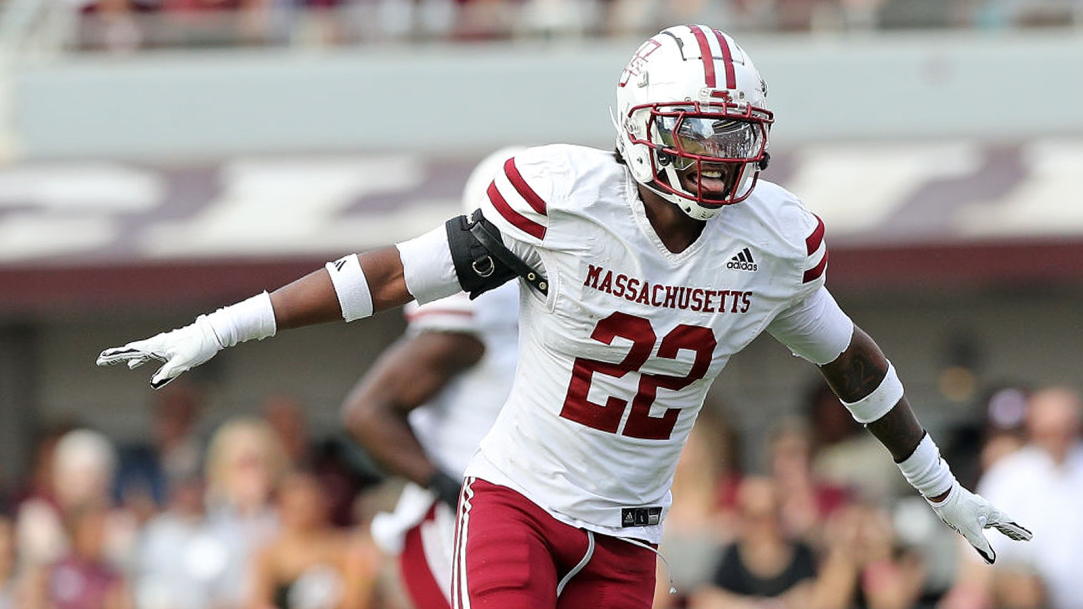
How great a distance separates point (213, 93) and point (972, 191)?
194 inches

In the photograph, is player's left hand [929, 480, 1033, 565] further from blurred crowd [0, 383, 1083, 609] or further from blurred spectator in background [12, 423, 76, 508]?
blurred spectator in background [12, 423, 76, 508]

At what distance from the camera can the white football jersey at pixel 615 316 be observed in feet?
13.5

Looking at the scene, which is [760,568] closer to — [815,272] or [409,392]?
[409,392]

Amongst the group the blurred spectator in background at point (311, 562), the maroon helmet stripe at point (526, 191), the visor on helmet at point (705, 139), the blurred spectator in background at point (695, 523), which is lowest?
the blurred spectator in background at point (311, 562)

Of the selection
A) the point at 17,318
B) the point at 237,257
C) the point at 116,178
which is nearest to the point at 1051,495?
the point at 237,257

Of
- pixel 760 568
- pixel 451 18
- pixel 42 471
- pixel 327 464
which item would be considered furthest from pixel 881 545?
pixel 451 18

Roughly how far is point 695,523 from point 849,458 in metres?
1.62

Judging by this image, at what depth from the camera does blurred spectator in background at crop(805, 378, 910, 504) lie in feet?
29.0

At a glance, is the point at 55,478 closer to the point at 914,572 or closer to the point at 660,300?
the point at 914,572

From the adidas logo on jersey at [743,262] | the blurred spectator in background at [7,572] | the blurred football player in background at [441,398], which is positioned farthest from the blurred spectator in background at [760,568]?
the adidas logo on jersey at [743,262]

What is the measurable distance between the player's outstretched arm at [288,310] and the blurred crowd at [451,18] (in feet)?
26.0

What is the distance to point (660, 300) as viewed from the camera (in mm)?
4125

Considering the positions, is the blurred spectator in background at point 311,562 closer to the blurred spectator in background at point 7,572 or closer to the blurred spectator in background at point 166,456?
the blurred spectator in background at point 7,572

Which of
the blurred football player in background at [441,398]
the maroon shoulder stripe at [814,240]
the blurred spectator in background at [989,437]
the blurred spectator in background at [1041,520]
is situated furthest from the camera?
the blurred spectator in background at [989,437]
